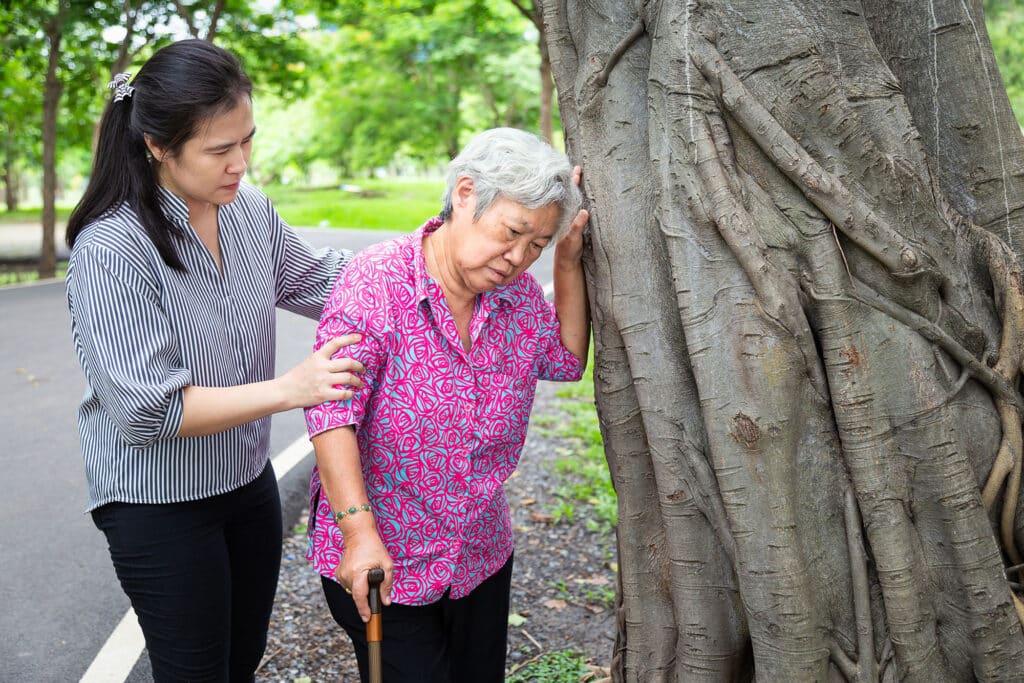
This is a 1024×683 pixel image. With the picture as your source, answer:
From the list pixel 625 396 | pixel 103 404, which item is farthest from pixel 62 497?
pixel 625 396

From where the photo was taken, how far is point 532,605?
4816 mm

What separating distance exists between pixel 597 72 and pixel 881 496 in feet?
4.60

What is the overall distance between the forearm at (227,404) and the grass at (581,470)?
3.31 meters

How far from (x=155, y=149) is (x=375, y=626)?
135 centimetres

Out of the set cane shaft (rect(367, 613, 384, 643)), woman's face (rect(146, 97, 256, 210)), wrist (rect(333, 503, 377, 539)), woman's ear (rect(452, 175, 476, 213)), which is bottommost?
cane shaft (rect(367, 613, 384, 643))

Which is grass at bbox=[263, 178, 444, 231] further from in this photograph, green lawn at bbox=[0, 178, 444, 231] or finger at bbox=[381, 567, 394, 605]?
finger at bbox=[381, 567, 394, 605]

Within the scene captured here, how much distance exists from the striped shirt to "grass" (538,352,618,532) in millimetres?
2910

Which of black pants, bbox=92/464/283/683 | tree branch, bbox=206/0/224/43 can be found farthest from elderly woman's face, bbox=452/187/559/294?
tree branch, bbox=206/0/224/43

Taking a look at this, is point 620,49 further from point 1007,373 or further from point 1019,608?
point 1019,608

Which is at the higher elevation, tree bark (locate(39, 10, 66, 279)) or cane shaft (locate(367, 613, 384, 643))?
tree bark (locate(39, 10, 66, 279))

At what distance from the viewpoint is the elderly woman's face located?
2668 millimetres

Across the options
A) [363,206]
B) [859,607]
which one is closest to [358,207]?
[363,206]

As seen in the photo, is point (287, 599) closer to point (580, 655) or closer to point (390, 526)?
point (580, 655)

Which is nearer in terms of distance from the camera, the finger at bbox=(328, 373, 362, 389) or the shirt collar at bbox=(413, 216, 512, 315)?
the finger at bbox=(328, 373, 362, 389)
